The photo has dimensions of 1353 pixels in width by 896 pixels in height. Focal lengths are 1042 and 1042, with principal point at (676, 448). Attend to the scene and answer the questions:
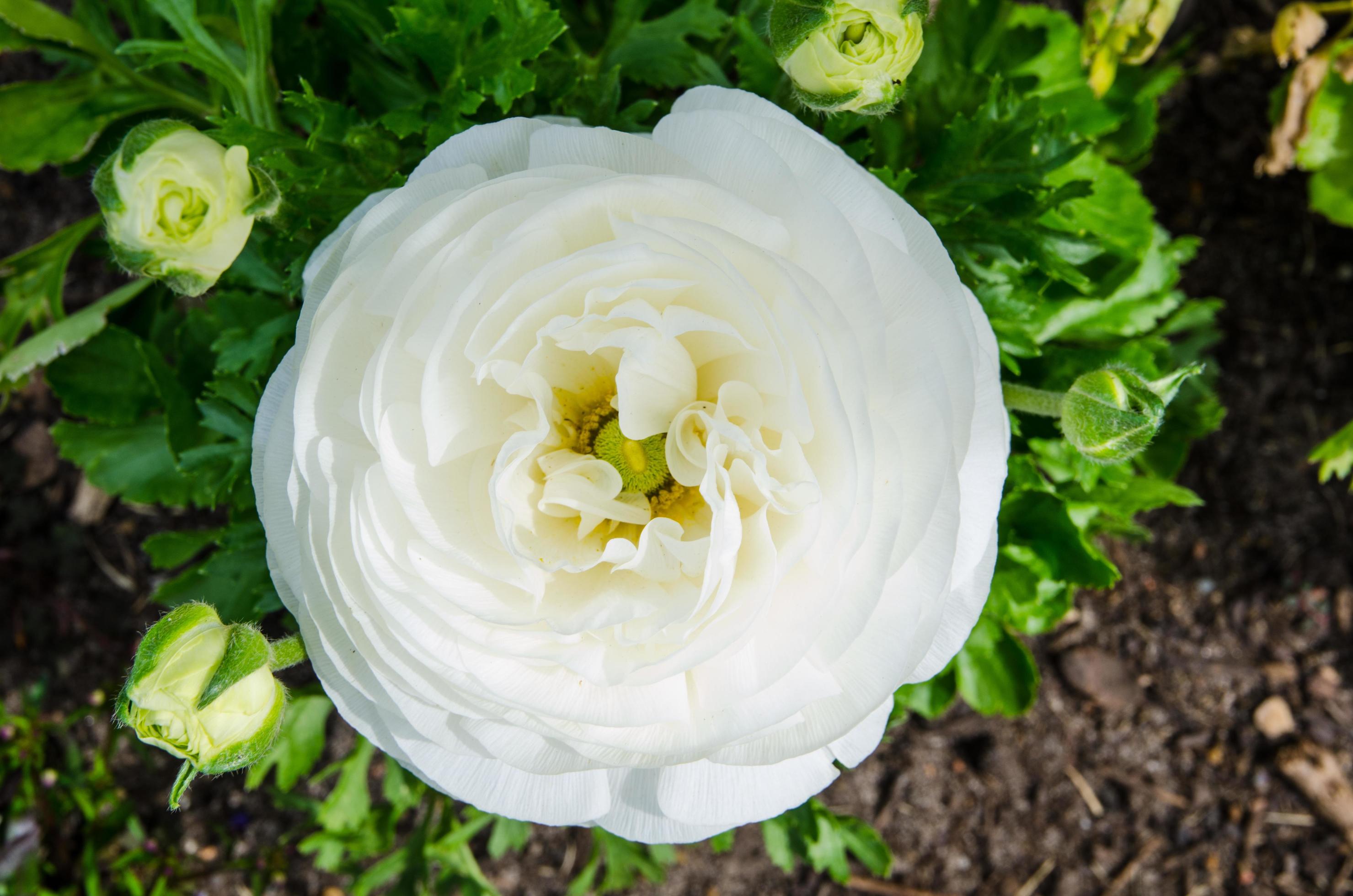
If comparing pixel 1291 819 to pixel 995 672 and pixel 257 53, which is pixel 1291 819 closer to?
pixel 995 672

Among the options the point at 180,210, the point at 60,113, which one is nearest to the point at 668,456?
the point at 180,210

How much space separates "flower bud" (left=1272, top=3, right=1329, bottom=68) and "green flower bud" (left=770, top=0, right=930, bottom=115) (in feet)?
4.29

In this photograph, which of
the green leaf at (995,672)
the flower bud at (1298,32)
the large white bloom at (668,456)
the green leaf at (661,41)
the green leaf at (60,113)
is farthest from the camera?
the flower bud at (1298,32)

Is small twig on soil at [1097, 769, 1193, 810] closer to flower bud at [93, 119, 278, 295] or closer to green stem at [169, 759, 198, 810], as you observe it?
green stem at [169, 759, 198, 810]

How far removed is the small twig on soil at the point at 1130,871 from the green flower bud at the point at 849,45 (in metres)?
2.02

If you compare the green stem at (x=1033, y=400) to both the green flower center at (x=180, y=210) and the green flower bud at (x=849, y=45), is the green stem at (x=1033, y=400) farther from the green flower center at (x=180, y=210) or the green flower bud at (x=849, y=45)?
the green flower center at (x=180, y=210)

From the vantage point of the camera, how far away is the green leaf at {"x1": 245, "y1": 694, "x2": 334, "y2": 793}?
5.72 feet

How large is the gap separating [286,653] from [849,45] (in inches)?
32.8

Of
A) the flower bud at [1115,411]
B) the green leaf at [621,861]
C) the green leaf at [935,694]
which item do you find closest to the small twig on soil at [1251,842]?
the green leaf at [935,694]

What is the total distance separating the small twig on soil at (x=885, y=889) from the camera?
2363mm

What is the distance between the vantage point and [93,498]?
7.93ft

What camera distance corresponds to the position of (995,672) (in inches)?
66.5

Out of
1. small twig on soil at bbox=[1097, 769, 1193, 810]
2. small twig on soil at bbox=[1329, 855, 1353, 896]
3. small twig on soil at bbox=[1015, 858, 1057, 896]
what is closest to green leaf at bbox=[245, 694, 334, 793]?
small twig on soil at bbox=[1015, 858, 1057, 896]

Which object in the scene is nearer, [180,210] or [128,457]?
[180,210]
